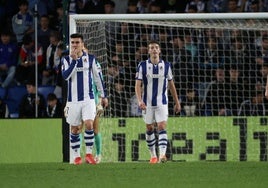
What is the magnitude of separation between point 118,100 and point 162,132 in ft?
7.08

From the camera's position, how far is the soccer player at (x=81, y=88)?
1585 centimetres

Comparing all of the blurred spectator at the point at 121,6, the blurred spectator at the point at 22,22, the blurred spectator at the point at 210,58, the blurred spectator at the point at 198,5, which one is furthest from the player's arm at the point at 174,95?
the blurred spectator at the point at 22,22

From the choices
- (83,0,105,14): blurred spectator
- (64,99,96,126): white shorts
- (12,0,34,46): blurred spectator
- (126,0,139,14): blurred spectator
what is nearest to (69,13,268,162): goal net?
(126,0,139,14): blurred spectator

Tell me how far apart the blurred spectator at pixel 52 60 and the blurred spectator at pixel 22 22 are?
879mm

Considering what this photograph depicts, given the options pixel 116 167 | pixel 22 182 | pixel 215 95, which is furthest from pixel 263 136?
pixel 22 182

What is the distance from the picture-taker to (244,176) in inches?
522

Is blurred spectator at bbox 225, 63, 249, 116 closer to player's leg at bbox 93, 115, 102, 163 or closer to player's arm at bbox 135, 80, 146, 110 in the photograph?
player's arm at bbox 135, 80, 146, 110

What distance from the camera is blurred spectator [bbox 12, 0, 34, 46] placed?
21719 millimetres

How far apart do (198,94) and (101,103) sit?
10.3 feet

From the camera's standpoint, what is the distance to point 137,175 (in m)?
13.6

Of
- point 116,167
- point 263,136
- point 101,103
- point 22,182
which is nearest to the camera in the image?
Result: point 22,182

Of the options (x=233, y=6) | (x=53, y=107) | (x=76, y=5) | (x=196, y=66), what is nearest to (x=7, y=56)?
(x=76, y=5)

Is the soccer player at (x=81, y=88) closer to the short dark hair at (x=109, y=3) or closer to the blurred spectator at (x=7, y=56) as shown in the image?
the blurred spectator at (x=7, y=56)

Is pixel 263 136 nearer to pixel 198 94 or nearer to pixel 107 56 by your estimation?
pixel 198 94
